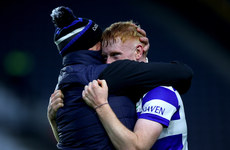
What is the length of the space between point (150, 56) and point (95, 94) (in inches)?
126

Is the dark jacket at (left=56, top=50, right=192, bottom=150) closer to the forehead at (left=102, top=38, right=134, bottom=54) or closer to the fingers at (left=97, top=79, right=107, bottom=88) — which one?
the fingers at (left=97, top=79, right=107, bottom=88)

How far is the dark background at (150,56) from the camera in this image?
4074mm

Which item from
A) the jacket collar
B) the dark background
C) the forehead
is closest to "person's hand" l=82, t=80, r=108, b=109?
the jacket collar

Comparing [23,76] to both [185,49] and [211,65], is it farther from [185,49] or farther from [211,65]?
[211,65]

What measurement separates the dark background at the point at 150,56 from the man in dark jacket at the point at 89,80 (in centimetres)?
298

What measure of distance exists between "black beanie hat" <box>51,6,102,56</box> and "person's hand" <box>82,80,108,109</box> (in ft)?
0.69

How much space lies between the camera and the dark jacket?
3.77ft

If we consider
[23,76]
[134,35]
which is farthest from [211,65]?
[134,35]

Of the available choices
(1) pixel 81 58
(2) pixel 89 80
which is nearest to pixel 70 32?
(1) pixel 81 58

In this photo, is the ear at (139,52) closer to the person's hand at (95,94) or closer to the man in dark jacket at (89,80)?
the man in dark jacket at (89,80)

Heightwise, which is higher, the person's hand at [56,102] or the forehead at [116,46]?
the forehead at [116,46]

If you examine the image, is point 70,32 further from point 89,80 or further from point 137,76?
point 137,76

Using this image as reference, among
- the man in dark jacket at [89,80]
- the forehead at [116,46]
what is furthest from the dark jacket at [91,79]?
the forehead at [116,46]

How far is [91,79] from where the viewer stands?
1199mm
